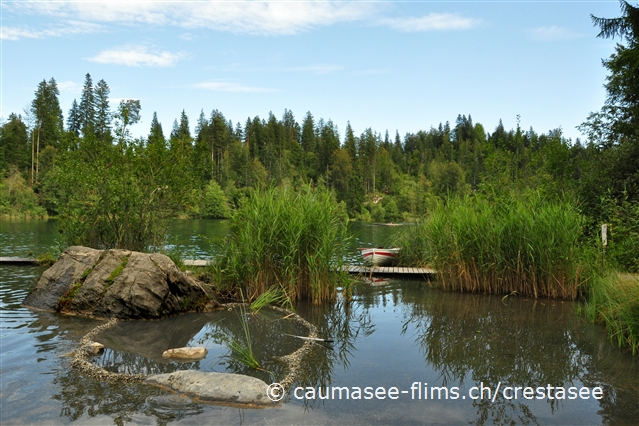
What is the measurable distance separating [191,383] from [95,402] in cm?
84

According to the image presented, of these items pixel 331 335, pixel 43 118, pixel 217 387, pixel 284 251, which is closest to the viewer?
pixel 217 387

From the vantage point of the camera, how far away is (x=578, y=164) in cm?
1886

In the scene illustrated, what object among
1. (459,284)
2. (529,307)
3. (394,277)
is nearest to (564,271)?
(529,307)

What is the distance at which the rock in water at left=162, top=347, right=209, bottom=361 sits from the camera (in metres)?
5.86

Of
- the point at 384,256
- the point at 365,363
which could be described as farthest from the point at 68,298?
the point at 384,256

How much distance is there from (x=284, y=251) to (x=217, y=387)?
4.30 m

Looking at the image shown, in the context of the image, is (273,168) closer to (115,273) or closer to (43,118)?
(43,118)

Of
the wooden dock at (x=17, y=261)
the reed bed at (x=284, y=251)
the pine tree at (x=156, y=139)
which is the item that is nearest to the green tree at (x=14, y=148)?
the wooden dock at (x=17, y=261)

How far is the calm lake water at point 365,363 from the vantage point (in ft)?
14.0

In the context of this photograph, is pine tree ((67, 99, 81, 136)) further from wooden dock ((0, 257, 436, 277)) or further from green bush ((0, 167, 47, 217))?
wooden dock ((0, 257, 436, 277))

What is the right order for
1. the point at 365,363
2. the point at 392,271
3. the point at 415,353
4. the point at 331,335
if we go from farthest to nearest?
the point at 392,271, the point at 331,335, the point at 415,353, the point at 365,363

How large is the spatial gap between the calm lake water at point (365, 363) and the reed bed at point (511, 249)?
517mm

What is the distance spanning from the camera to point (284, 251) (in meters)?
8.80

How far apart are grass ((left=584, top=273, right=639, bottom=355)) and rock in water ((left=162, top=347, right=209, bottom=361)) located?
5.29 meters
